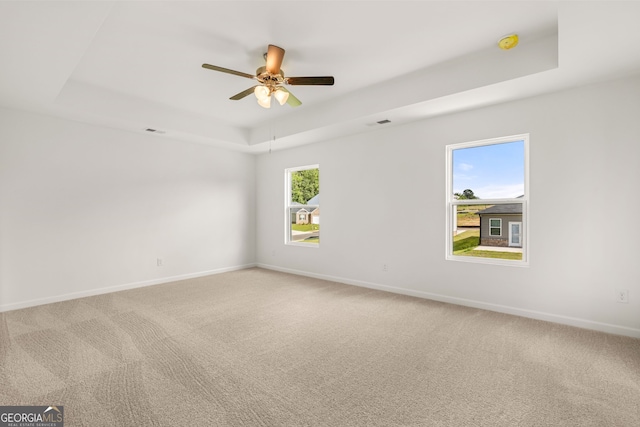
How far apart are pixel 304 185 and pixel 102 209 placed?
10.7 feet

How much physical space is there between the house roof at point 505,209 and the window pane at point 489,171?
12 cm

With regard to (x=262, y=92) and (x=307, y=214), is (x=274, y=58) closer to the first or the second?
(x=262, y=92)

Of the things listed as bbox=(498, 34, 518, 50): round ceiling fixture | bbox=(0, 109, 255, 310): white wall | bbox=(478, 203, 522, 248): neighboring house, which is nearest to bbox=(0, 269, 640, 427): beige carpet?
bbox=(0, 109, 255, 310): white wall

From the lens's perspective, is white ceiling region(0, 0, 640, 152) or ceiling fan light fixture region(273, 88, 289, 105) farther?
ceiling fan light fixture region(273, 88, 289, 105)

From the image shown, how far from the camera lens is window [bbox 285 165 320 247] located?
571 centimetres

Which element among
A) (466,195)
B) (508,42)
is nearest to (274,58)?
(508,42)

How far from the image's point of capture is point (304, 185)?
5926 mm

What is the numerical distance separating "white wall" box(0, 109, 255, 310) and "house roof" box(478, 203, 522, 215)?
452 centimetres

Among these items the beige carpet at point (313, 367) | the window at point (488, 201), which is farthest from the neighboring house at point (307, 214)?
the window at point (488, 201)

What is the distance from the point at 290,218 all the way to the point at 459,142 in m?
3.41

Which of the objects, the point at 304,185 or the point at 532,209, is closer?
the point at 532,209

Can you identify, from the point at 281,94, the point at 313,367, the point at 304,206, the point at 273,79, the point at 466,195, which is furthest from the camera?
the point at 304,206

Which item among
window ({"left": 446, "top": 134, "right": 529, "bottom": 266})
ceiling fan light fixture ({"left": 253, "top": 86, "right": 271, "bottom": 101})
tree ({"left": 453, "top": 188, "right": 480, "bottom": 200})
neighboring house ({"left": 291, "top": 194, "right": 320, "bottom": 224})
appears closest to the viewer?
ceiling fan light fixture ({"left": 253, "top": 86, "right": 271, "bottom": 101})

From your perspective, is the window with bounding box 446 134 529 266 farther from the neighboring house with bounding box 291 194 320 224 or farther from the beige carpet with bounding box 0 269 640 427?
the neighboring house with bounding box 291 194 320 224
